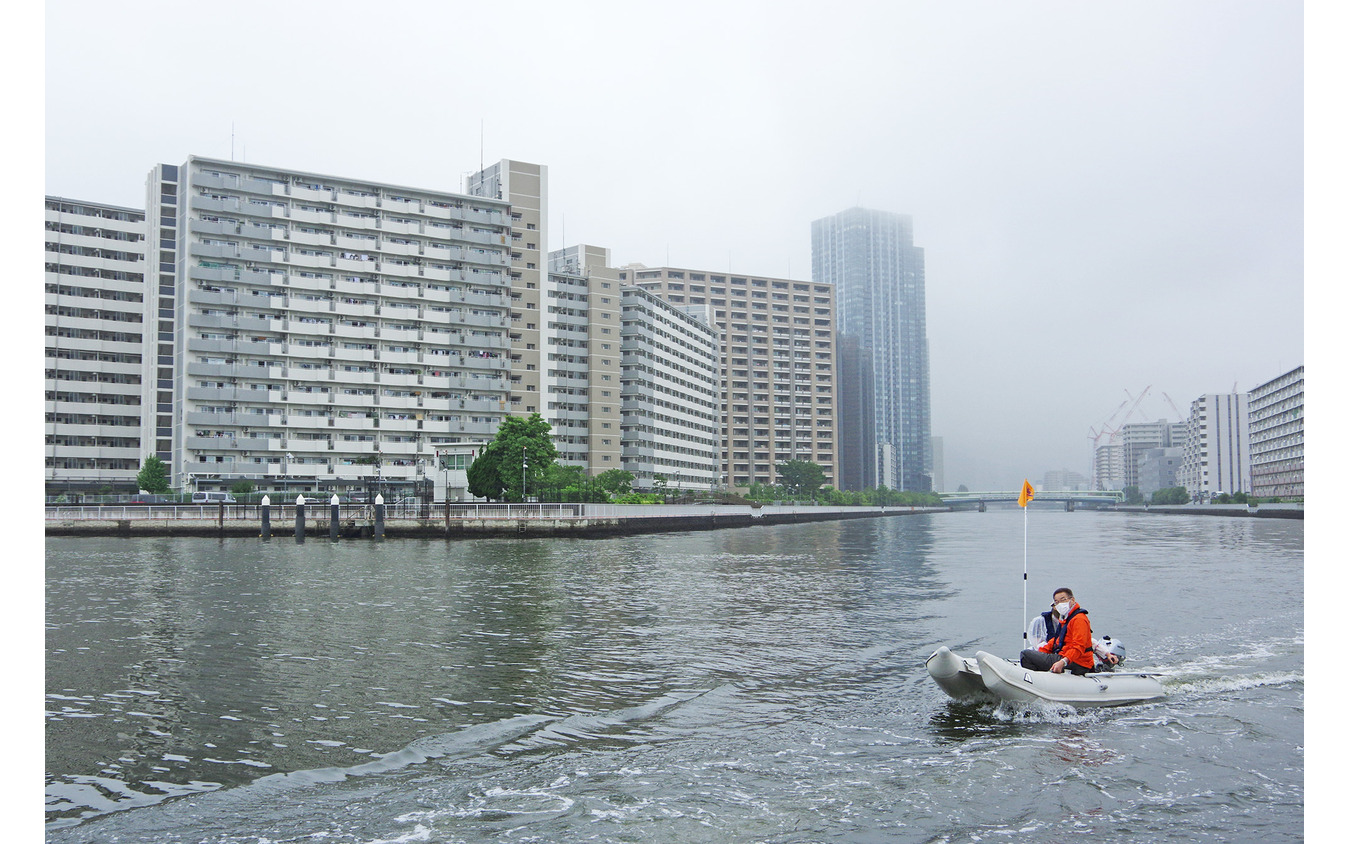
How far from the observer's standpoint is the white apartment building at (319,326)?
98312 mm

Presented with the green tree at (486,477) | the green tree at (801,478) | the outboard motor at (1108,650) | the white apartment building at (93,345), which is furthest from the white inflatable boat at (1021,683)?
the green tree at (801,478)

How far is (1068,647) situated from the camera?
1608cm

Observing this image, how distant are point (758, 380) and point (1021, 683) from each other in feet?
595

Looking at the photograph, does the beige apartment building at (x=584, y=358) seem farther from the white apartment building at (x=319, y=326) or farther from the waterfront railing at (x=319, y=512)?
the waterfront railing at (x=319, y=512)

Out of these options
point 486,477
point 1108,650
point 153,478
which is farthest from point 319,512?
point 1108,650

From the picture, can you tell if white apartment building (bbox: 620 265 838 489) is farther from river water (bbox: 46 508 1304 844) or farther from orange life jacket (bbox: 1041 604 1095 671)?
orange life jacket (bbox: 1041 604 1095 671)

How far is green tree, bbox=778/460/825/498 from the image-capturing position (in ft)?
568

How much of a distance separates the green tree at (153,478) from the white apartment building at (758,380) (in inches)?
4284

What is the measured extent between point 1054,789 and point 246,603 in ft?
83.0

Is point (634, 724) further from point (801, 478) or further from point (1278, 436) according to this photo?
point (1278, 436)

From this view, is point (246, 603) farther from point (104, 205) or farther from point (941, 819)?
point (104, 205)

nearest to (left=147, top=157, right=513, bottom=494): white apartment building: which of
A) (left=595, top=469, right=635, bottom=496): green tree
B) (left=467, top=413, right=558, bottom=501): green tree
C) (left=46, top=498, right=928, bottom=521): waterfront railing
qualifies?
(left=467, top=413, right=558, bottom=501): green tree
